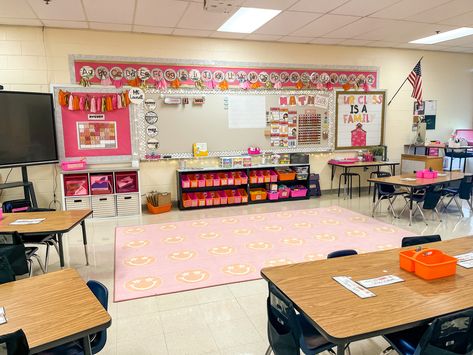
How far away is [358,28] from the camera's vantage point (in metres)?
6.26

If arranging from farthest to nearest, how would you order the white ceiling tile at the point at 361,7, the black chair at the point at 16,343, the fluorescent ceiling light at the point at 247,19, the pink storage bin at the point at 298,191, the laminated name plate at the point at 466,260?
1. the pink storage bin at the point at 298,191
2. the fluorescent ceiling light at the point at 247,19
3. the white ceiling tile at the point at 361,7
4. the laminated name plate at the point at 466,260
5. the black chair at the point at 16,343

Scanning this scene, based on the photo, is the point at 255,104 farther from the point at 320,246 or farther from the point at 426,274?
the point at 426,274

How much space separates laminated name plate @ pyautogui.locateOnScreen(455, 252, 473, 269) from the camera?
2.14m

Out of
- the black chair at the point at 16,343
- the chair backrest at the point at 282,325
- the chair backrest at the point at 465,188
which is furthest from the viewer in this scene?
the chair backrest at the point at 465,188

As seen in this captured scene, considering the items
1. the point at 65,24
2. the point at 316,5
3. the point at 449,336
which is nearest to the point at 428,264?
the point at 449,336

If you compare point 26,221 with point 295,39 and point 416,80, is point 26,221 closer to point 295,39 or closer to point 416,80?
point 295,39

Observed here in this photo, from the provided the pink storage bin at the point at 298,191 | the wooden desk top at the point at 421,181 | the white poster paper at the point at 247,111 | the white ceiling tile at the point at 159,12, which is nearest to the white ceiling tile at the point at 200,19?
the white ceiling tile at the point at 159,12

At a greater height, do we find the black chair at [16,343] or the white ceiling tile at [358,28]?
the white ceiling tile at [358,28]

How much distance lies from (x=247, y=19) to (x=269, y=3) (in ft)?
3.12

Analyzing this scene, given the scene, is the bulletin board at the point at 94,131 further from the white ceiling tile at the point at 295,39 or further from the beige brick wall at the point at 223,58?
the white ceiling tile at the point at 295,39

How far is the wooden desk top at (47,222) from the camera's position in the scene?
127 inches

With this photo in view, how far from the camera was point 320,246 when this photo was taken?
455 centimetres

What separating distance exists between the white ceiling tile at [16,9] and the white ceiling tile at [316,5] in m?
3.80

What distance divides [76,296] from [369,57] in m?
7.96
